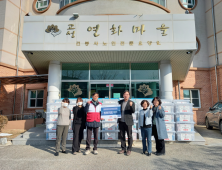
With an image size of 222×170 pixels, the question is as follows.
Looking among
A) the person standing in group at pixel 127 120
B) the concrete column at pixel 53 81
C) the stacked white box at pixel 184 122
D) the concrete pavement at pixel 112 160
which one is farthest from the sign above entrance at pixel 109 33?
the concrete pavement at pixel 112 160

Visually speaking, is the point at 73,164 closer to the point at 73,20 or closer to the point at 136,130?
the point at 136,130

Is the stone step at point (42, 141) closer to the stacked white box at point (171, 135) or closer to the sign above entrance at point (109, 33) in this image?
the stacked white box at point (171, 135)

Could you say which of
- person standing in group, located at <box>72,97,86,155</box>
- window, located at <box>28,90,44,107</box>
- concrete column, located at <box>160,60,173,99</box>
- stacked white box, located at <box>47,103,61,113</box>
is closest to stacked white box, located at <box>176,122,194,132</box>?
concrete column, located at <box>160,60,173,99</box>

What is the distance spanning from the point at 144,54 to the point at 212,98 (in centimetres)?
940

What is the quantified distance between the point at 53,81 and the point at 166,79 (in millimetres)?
6500

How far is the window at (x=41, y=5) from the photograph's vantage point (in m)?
17.0

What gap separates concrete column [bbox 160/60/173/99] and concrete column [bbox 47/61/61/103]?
6.06 metres

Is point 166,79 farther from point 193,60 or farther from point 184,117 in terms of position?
point 193,60

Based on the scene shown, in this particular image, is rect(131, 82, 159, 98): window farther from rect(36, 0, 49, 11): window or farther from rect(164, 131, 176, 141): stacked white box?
rect(36, 0, 49, 11): window

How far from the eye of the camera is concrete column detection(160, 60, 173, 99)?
9.64 meters

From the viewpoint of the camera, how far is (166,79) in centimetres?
975

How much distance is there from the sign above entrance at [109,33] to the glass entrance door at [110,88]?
2.54 metres

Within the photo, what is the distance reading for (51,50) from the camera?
27.5 ft

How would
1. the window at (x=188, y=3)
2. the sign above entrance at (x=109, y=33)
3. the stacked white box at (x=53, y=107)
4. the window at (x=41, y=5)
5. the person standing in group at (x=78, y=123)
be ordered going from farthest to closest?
the window at (x=41, y=5) → the window at (x=188, y=3) → the sign above entrance at (x=109, y=33) → the stacked white box at (x=53, y=107) → the person standing in group at (x=78, y=123)
